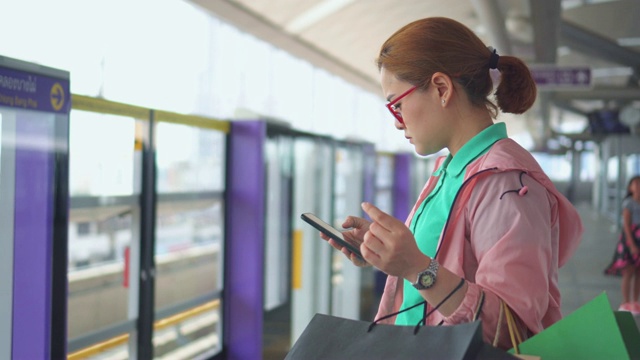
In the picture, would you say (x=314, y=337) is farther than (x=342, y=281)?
No

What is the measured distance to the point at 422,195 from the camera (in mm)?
1356

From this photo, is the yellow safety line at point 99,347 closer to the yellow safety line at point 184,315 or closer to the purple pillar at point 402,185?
the yellow safety line at point 184,315

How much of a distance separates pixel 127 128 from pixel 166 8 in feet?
7.38

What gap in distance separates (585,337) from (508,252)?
0.53ft

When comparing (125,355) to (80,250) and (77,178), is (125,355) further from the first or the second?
(77,178)

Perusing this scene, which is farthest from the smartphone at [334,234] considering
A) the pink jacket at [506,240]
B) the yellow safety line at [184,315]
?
the yellow safety line at [184,315]

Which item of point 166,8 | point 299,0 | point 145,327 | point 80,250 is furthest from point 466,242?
point 299,0

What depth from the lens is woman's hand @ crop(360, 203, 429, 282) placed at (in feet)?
3.30

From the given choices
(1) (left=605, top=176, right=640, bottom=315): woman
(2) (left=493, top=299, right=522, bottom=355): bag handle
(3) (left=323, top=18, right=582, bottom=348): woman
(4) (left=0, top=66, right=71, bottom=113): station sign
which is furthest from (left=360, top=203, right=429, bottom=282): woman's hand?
(1) (left=605, top=176, right=640, bottom=315): woman

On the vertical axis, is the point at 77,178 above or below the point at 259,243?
above

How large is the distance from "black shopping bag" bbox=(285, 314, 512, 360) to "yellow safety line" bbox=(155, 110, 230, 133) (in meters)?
3.53

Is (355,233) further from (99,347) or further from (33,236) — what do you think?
(99,347)

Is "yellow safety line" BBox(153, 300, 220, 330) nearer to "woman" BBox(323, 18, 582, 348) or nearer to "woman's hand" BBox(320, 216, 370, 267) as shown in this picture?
"woman's hand" BBox(320, 216, 370, 267)

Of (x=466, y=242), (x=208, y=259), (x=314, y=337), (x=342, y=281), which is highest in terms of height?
(x=466, y=242)
